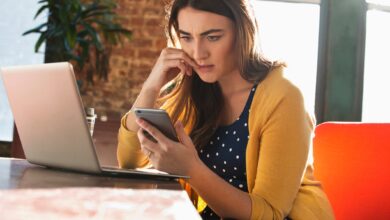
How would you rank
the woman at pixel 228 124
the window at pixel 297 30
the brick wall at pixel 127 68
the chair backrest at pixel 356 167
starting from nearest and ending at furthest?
the woman at pixel 228 124 < the chair backrest at pixel 356 167 < the window at pixel 297 30 < the brick wall at pixel 127 68

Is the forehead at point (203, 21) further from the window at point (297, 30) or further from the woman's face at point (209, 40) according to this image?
the window at point (297, 30)

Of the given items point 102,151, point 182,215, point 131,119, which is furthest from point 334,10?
point 182,215

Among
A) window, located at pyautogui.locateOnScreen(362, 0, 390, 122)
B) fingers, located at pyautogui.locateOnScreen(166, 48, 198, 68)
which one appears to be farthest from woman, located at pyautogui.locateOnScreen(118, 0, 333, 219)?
window, located at pyautogui.locateOnScreen(362, 0, 390, 122)

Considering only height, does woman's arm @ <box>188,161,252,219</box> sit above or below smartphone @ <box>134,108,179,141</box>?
below

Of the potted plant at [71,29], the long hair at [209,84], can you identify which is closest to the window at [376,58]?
the potted plant at [71,29]

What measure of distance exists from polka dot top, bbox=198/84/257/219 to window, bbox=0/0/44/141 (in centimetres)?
250

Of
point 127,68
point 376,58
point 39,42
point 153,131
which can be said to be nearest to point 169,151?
point 153,131

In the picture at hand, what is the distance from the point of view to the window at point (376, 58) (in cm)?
446

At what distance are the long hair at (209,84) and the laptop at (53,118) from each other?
0.53 metres

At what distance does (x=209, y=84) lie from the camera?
6.52 feet

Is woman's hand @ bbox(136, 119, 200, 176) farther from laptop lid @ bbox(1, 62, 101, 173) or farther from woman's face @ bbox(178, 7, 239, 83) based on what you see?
woman's face @ bbox(178, 7, 239, 83)

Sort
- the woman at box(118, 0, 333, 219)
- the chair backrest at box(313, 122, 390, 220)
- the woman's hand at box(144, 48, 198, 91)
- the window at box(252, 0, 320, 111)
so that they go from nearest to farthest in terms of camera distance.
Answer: the woman at box(118, 0, 333, 219), the chair backrest at box(313, 122, 390, 220), the woman's hand at box(144, 48, 198, 91), the window at box(252, 0, 320, 111)

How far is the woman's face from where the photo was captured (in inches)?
69.6

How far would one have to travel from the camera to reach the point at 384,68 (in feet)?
14.9
